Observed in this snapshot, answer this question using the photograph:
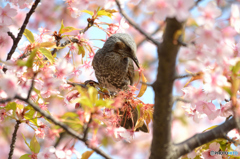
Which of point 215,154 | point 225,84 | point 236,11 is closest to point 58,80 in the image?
point 225,84

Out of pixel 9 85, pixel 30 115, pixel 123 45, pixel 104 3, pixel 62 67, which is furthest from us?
pixel 123 45

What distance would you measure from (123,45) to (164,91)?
1367 mm

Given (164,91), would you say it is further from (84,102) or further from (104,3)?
(104,3)

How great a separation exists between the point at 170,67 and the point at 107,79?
5.31ft

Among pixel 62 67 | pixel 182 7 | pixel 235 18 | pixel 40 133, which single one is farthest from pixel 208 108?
pixel 40 133

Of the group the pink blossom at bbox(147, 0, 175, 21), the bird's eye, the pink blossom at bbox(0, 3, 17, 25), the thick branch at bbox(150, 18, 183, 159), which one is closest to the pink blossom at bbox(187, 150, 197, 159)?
the thick branch at bbox(150, 18, 183, 159)

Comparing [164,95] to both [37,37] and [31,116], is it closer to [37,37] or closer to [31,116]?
[31,116]

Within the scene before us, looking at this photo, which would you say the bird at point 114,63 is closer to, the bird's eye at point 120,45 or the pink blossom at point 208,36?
the bird's eye at point 120,45

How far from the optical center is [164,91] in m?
1.21

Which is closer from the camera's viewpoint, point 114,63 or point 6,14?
point 6,14

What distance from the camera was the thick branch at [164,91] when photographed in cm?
113

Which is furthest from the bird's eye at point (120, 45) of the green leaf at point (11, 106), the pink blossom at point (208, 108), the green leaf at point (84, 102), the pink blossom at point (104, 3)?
the green leaf at point (84, 102)

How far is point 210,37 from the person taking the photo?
3.28 feet

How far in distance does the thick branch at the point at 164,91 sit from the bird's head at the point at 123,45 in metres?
1.14
